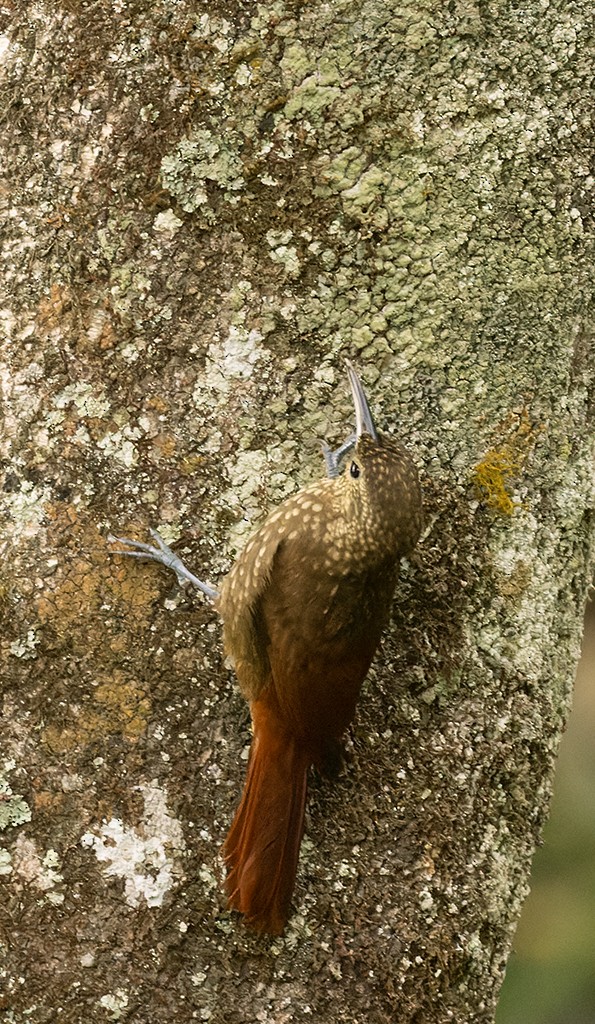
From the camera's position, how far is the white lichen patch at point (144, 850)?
2307mm

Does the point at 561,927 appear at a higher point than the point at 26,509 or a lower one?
lower

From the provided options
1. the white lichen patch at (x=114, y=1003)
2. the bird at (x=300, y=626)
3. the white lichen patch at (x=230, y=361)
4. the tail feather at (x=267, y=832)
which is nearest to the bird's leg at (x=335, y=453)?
Result: the bird at (x=300, y=626)

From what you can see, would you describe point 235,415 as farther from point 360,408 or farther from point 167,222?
point 167,222

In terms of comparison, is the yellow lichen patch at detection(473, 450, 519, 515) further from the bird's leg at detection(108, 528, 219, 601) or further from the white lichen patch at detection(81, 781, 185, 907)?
the white lichen patch at detection(81, 781, 185, 907)

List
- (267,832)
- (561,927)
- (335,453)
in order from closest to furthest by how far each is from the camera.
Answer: (267,832)
(335,453)
(561,927)

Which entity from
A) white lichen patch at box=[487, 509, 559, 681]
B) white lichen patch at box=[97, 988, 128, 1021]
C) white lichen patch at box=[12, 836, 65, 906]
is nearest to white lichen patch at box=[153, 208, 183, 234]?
white lichen patch at box=[487, 509, 559, 681]

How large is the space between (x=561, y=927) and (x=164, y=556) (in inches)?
125

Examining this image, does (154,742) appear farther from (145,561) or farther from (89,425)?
(89,425)

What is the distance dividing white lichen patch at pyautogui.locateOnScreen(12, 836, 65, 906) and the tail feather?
1.11 feet

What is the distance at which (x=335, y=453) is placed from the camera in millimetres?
2434

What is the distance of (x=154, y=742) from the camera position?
2336mm

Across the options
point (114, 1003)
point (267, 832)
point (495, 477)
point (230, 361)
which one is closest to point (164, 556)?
point (230, 361)

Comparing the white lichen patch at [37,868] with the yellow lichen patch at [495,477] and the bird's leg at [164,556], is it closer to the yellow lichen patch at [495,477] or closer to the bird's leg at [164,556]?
the bird's leg at [164,556]

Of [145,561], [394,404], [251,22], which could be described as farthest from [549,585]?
[251,22]
